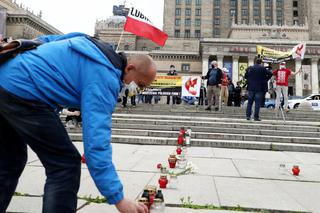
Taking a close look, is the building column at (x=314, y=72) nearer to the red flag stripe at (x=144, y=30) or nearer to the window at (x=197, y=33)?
the window at (x=197, y=33)

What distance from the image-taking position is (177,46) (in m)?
77.2

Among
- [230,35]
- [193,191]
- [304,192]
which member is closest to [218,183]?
[193,191]

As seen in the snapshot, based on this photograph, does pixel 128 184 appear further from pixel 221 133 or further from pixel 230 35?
pixel 230 35

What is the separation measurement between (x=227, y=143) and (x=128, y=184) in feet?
15.4

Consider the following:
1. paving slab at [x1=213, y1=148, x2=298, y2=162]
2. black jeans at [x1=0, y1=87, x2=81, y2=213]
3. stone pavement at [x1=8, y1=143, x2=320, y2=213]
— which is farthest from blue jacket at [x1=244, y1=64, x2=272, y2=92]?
black jeans at [x1=0, y1=87, x2=81, y2=213]

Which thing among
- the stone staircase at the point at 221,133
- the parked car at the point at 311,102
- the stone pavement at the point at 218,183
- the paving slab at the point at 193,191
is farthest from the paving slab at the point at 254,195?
the parked car at the point at 311,102

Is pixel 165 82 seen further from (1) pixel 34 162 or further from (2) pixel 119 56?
(2) pixel 119 56

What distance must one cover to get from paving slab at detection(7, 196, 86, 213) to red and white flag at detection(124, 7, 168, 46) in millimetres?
7531

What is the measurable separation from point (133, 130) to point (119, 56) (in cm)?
752

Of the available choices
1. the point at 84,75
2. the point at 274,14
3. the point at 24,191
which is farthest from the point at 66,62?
A: the point at 274,14

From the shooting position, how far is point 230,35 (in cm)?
7238

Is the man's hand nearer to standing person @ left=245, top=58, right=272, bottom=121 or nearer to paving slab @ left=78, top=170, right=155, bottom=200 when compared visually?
paving slab @ left=78, top=170, right=155, bottom=200

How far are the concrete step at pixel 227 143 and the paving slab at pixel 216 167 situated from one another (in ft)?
6.37

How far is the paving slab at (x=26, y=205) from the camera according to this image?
117 inches
